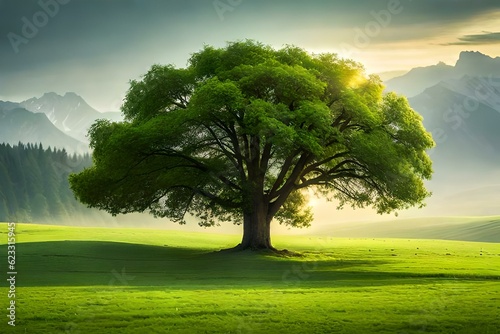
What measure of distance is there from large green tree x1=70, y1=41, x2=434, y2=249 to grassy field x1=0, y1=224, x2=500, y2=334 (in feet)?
25.8

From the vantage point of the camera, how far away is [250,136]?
55562 millimetres

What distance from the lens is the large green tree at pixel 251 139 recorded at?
51.7m

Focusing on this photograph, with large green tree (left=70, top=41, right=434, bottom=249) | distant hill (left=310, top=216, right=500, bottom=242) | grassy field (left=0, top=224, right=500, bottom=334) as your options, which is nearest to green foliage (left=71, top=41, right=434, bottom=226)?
large green tree (left=70, top=41, right=434, bottom=249)

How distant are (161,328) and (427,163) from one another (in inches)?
1585

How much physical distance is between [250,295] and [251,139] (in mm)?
30171

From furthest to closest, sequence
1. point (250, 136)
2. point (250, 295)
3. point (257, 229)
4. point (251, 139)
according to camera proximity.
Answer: point (251, 139) → point (257, 229) → point (250, 136) → point (250, 295)

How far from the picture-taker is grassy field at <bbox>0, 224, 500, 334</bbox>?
22.7 meters

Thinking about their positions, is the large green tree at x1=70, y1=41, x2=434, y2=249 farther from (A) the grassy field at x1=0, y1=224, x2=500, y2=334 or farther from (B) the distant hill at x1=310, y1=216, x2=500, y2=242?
(B) the distant hill at x1=310, y1=216, x2=500, y2=242

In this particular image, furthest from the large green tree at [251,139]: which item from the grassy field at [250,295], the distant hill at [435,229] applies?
the distant hill at [435,229]

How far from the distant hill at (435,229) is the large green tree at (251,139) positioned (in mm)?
80638

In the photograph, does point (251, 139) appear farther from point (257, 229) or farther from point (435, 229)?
point (435, 229)

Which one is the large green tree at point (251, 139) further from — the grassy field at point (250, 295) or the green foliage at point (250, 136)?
the grassy field at point (250, 295)

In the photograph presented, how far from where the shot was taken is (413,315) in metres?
24.6


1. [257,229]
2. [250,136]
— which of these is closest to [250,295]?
[250,136]
